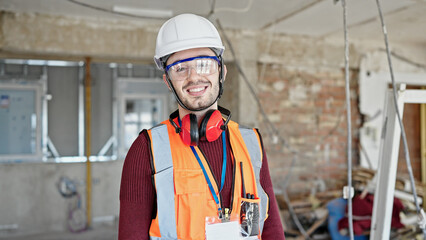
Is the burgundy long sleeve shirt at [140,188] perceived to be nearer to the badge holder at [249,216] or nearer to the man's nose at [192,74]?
the badge holder at [249,216]

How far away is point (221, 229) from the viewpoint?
118 cm

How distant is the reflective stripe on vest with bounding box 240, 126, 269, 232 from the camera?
1.29 meters

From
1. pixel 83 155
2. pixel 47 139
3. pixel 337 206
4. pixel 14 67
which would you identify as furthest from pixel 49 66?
pixel 337 206

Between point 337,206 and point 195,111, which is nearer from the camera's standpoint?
point 195,111

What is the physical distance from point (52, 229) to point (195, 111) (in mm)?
4603

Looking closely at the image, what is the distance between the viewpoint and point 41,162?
5.12 metres

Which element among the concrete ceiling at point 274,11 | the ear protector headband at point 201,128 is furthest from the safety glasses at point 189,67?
the concrete ceiling at point 274,11

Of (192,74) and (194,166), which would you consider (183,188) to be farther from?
(192,74)

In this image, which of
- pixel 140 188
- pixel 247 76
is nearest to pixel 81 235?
pixel 247 76

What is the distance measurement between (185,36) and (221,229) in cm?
68

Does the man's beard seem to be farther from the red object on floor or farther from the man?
the red object on floor

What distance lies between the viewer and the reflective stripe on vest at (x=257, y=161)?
1.29m

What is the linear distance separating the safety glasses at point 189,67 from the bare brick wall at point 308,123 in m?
2.97

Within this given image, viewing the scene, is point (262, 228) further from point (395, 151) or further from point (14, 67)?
point (14, 67)
